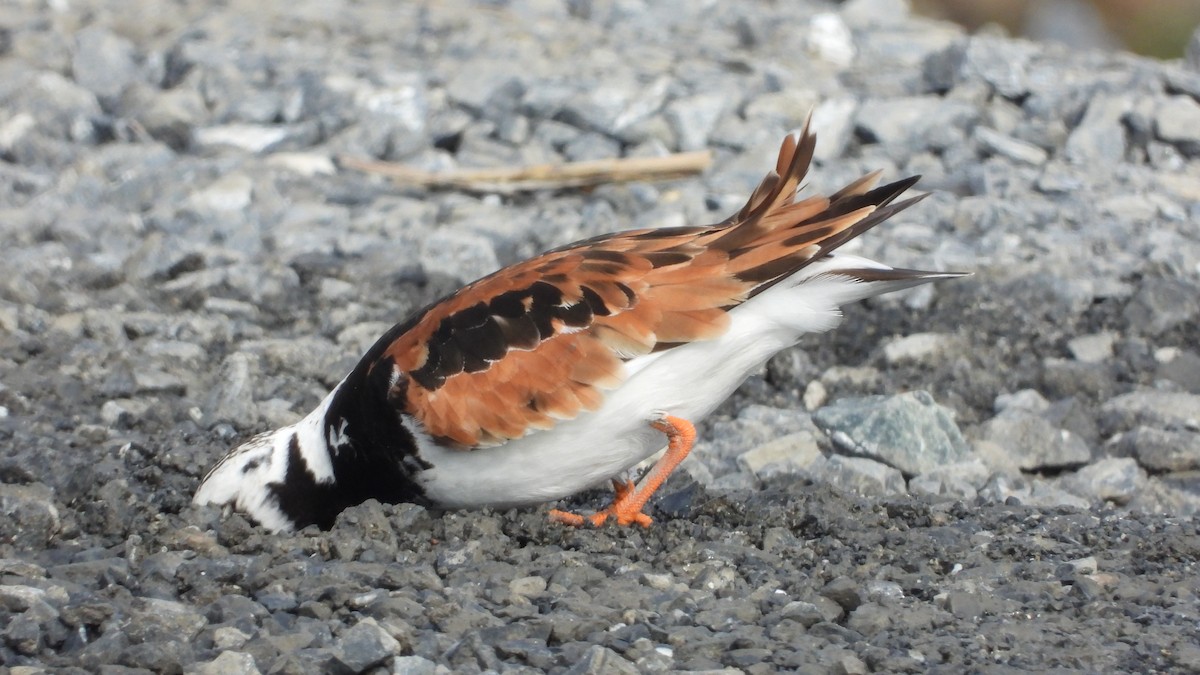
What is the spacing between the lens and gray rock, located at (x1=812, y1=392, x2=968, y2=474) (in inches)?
262

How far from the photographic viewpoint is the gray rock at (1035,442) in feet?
22.6

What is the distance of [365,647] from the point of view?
13.6ft

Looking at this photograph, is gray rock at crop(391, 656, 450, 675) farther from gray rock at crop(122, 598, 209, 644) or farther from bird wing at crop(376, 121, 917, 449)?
bird wing at crop(376, 121, 917, 449)

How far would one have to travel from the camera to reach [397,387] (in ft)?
17.6

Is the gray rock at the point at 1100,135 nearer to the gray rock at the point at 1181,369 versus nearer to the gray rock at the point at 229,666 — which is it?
the gray rock at the point at 1181,369

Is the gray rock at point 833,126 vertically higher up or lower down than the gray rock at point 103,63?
lower down

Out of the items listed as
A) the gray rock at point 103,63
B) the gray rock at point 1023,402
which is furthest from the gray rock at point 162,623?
the gray rock at point 103,63

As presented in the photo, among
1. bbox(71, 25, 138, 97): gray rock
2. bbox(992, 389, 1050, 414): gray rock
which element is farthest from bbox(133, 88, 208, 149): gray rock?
bbox(992, 389, 1050, 414): gray rock

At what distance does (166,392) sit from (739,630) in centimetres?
377

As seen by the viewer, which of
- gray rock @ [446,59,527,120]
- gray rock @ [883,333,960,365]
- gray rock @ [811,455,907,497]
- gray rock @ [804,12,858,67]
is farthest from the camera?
gray rock @ [804,12,858,67]

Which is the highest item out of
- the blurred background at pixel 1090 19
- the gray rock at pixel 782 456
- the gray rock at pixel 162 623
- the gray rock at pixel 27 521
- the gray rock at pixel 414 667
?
the gray rock at pixel 162 623

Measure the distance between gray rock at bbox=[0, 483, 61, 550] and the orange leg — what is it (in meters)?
1.77

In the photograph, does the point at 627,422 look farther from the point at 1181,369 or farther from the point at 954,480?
the point at 1181,369

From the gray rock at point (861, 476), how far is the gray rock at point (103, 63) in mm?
7202
